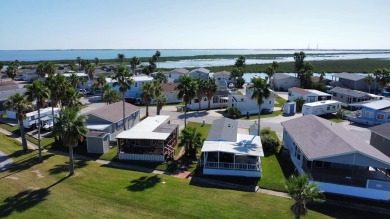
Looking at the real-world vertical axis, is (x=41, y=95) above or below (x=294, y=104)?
above

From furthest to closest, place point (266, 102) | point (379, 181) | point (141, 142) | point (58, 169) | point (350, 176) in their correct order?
point (266, 102)
point (141, 142)
point (58, 169)
point (350, 176)
point (379, 181)

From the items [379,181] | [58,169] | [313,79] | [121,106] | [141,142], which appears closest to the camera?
[379,181]

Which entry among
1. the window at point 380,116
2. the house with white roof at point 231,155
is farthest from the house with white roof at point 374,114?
the house with white roof at point 231,155

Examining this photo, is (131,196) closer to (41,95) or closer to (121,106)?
(41,95)

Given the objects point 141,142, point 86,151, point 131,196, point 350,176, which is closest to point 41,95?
point 86,151

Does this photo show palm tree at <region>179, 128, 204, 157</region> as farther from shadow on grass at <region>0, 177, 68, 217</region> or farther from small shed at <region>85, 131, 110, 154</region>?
shadow on grass at <region>0, 177, 68, 217</region>

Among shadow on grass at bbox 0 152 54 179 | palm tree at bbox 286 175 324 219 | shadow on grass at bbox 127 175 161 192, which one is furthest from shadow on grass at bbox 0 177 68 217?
palm tree at bbox 286 175 324 219

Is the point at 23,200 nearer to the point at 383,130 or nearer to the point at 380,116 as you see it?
the point at 383,130

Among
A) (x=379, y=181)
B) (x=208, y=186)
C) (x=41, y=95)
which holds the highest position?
(x=41, y=95)
